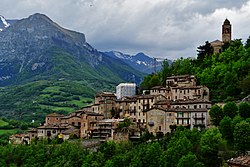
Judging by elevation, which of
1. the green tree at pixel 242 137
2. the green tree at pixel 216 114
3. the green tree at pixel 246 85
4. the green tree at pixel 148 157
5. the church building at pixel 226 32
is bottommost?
the green tree at pixel 148 157

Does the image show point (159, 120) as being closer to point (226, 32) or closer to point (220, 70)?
point (220, 70)

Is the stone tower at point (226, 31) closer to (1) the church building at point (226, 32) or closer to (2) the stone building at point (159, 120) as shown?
(1) the church building at point (226, 32)

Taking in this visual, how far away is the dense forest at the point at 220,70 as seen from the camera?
78000 mm

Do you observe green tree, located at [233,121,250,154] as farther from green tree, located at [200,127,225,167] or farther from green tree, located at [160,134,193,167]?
green tree, located at [160,134,193,167]

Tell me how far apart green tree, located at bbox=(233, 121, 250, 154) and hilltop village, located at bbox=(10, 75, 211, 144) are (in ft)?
48.5

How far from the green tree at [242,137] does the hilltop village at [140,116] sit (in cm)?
1477

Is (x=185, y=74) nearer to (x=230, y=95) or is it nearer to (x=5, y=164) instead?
(x=230, y=95)

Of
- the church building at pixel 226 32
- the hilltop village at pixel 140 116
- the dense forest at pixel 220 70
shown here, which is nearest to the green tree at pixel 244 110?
the hilltop village at pixel 140 116

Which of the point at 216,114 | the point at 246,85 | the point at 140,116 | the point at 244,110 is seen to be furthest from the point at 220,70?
the point at 244,110

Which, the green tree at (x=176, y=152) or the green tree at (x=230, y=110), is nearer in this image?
the green tree at (x=176, y=152)

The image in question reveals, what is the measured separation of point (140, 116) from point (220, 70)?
59.4 feet

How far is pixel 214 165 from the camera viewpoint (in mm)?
55281

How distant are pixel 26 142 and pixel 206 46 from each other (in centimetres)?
4394

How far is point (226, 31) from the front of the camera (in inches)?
4178
